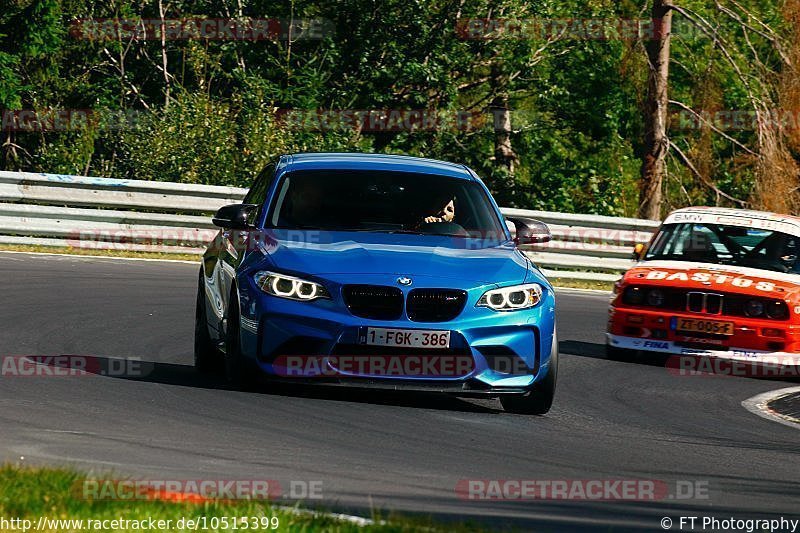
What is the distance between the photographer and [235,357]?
9375 mm

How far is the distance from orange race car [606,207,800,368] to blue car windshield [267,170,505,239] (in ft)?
11.1

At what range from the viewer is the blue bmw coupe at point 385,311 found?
29.4 ft

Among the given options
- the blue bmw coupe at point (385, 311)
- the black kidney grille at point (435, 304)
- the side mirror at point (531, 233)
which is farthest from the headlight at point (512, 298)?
the side mirror at point (531, 233)

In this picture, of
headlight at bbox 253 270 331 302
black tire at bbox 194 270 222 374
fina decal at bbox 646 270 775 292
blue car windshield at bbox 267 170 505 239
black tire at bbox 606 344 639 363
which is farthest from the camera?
black tire at bbox 606 344 639 363

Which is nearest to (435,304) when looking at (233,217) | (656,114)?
(233,217)

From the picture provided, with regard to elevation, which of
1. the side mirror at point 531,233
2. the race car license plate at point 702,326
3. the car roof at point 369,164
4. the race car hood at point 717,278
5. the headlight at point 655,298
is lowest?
the race car license plate at point 702,326

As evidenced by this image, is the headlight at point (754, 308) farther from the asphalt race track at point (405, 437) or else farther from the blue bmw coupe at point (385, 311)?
the blue bmw coupe at point (385, 311)

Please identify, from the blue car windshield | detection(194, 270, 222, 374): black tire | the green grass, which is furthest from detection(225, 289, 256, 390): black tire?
the green grass

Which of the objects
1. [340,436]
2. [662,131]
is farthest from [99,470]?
[662,131]

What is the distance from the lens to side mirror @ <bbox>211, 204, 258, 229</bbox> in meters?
10.1

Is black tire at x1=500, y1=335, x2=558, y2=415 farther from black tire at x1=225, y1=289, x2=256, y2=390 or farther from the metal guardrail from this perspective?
the metal guardrail

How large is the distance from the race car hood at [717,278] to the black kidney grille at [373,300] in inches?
197

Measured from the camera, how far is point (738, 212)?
48.3 feet

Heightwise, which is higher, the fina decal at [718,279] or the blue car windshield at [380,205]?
the blue car windshield at [380,205]
